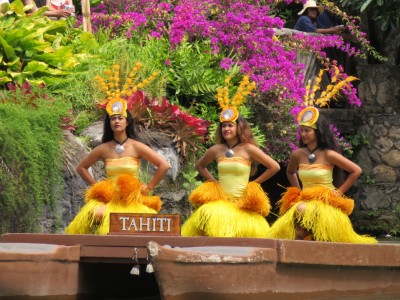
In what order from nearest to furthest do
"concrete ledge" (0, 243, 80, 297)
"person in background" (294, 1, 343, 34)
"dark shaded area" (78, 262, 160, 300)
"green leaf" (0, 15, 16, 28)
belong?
"concrete ledge" (0, 243, 80, 297) < "dark shaded area" (78, 262, 160, 300) < "green leaf" (0, 15, 16, 28) < "person in background" (294, 1, 343, 34)

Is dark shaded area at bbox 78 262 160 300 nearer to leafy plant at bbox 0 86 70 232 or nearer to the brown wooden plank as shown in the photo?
the brown wooden plank

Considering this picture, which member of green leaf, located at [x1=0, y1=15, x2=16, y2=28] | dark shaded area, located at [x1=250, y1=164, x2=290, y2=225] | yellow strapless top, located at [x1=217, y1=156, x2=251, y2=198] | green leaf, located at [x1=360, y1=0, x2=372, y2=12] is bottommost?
dark shaded area, located at [x1=250, y1=164, x2=290, y2=225]

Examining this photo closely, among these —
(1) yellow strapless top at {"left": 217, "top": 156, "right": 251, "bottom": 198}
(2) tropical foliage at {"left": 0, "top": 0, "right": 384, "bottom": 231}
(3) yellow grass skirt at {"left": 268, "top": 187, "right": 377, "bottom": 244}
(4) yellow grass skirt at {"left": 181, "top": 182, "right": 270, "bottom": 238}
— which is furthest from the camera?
(2) tropical foliage at {"left": 0, "top": 0, "right": 384, "bottom": 231}

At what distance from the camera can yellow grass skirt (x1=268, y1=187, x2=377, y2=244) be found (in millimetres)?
7918

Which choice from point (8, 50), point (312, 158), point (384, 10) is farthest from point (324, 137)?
point (384, 10)

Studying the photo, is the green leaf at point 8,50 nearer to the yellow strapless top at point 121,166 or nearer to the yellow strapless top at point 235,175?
the yellow strapless top at point 121,166

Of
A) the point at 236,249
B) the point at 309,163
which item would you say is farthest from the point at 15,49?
the point at 236,249

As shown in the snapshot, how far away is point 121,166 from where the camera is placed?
8.25 m

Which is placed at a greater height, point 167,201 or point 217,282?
point 217,282

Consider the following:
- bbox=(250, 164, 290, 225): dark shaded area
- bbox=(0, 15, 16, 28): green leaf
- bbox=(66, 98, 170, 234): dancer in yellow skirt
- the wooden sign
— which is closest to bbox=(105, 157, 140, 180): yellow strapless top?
bbox=(66, 98, 170, 234): dancer in yellow skirt

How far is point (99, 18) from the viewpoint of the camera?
42.3 ft

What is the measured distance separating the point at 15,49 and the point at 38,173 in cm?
204

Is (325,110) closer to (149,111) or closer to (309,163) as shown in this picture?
(149,111)

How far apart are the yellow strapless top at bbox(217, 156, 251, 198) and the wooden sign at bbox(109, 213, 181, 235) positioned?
967 millimetres
